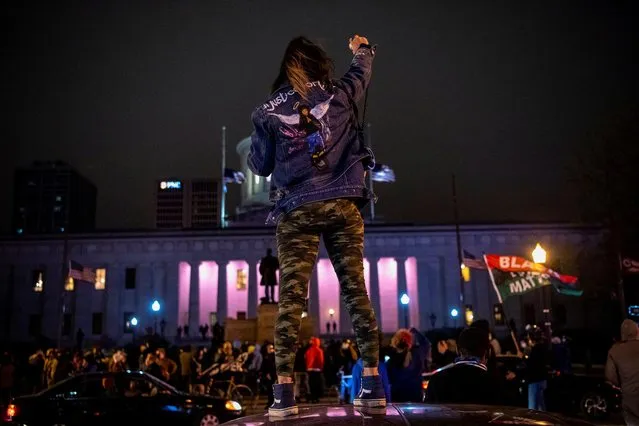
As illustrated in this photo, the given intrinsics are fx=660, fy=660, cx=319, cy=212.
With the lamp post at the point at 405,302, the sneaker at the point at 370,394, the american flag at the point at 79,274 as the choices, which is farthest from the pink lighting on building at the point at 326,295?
the sneaker at the point at 370,394

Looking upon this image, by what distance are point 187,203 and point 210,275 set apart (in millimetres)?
68437

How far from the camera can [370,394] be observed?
363cm

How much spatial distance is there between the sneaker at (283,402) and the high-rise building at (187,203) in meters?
146

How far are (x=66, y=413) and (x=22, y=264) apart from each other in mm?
78723

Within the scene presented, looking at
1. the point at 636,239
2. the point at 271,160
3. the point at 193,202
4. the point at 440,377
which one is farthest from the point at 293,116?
the point at 193,202

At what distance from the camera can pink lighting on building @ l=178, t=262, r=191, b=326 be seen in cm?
8362

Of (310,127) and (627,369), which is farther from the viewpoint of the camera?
(627,369)

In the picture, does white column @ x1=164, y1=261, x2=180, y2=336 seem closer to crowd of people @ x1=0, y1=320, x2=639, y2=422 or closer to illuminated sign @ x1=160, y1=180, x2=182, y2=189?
crowd of people @ x1=0, y1=320, x2=639, y2=422

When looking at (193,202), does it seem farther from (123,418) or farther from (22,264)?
(123,418)

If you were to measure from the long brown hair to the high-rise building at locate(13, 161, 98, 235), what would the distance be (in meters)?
158

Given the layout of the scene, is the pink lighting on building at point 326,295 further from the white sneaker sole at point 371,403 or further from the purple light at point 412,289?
the white sneaker sole at point 371,403

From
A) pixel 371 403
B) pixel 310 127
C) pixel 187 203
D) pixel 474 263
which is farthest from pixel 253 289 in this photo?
pixel 371 403

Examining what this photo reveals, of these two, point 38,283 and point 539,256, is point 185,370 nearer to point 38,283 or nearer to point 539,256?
point 539,256

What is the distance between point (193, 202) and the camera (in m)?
154
